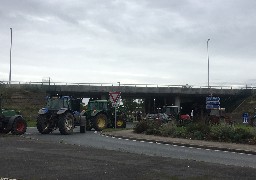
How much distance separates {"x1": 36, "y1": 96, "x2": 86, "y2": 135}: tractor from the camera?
2786 centimetres

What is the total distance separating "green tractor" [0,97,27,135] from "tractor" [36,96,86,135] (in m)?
2.30

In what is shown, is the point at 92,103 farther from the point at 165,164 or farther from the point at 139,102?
the point at 139,102

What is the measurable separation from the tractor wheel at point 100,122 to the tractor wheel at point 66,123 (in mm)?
5485

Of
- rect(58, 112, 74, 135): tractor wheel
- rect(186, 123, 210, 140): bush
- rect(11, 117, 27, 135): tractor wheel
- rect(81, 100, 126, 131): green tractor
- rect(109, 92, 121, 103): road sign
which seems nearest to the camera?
rect(186, 123, 210, 140): bush

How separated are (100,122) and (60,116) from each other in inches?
255

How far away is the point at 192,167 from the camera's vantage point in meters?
12.0

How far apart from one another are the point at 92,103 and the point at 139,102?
8289 centimetres

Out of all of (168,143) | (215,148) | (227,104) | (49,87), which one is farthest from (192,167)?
(227,104)

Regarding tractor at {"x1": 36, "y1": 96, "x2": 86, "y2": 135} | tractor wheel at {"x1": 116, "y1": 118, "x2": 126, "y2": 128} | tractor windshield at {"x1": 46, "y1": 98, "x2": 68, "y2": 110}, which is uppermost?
tractor windshield at {"x1": 46, "y1": 98, "x2": 68, "y2": 110}

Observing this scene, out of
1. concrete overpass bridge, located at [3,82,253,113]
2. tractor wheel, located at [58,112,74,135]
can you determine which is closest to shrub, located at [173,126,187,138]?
tractor wheel, located at [58,112,74,135]

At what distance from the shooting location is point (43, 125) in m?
28.9

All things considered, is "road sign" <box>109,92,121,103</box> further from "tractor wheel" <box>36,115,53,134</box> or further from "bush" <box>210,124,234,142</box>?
"bush" <box>210,124,234,142</box>

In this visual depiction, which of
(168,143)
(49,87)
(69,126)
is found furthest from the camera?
(49,87)

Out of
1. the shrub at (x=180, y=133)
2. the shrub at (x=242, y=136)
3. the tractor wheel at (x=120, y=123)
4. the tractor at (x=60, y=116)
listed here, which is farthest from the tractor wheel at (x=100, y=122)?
the shrub at (x=242, y=136)
